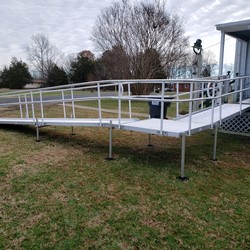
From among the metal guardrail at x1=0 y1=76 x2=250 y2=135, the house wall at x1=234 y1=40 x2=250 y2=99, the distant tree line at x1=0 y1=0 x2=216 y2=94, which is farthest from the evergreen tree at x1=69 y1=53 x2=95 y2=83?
the house wall at x1=234 y1=40 x2=250 y2=99

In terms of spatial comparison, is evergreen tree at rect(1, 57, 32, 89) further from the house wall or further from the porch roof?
the porch roof

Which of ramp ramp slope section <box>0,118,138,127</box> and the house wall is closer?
ramp ramp slope section <box>0,118,138,127</box>

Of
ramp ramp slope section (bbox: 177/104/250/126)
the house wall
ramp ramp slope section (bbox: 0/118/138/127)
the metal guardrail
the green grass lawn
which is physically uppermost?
the house wall

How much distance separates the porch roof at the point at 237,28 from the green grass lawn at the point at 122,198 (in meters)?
3.20

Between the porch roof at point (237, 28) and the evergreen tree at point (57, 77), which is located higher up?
the porch roof at point (237, 28)

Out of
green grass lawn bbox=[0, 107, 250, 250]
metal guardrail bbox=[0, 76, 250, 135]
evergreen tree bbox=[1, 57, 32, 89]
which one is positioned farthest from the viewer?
evergreen tree bbox=[1, 57, 32, 89]

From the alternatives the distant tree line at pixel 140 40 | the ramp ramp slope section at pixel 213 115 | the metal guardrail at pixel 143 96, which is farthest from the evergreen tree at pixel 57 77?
the ramp ramp slope section at pixel 213 115

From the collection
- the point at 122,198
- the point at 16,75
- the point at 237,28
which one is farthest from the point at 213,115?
the point at 16,75

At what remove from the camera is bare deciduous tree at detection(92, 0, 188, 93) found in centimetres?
1855

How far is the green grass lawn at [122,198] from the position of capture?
8.93ft

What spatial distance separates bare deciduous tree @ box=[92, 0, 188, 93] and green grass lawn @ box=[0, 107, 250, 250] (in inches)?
532

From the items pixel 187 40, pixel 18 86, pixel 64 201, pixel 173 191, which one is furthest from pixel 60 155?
pixel 18 86

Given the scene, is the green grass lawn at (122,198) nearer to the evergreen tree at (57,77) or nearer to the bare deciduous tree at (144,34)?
the bare deciduous tree at (144,34)

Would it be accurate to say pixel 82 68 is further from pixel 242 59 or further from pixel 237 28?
pixel 237 28
